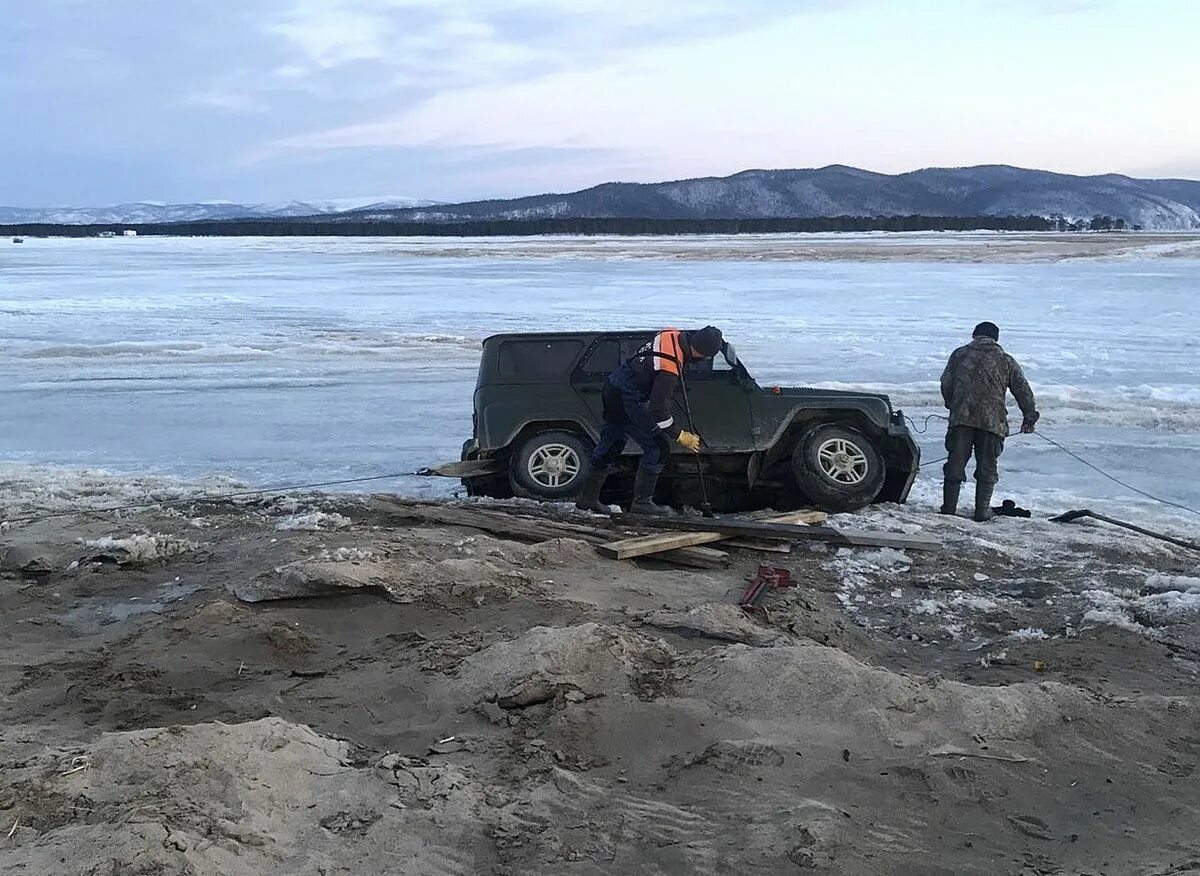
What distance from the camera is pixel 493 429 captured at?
30.7 ft

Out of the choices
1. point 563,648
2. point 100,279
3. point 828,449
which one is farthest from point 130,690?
point 100,279

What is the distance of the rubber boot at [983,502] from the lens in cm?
916

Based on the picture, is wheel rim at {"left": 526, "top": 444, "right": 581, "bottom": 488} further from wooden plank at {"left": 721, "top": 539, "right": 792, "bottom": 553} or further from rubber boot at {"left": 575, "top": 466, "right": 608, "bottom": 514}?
wooden plank at {"left": 721, "top": 539, "right": 792, "bottom": 553}

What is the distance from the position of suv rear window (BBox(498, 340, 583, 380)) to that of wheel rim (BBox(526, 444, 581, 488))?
0.67 metres

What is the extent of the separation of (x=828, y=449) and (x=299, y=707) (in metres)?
5.27

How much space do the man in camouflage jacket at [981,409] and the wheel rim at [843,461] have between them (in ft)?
2.75

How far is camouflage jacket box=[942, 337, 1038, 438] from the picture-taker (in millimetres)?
9266

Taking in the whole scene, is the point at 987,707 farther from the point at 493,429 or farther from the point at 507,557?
the point at 493,429

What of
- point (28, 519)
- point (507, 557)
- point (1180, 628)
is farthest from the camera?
point (28, 519)

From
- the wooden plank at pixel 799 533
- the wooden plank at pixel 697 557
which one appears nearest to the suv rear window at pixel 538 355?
the wooden plank at pixel 799 533

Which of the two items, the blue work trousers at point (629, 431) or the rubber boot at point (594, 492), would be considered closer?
the blue work trousers at point (629, 431)

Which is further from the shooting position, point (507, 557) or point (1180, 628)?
point (507, 557)

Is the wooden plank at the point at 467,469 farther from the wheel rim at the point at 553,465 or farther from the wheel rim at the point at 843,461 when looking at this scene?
the wheel rim at the point at 843,461

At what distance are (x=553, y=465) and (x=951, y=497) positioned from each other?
3.36m
